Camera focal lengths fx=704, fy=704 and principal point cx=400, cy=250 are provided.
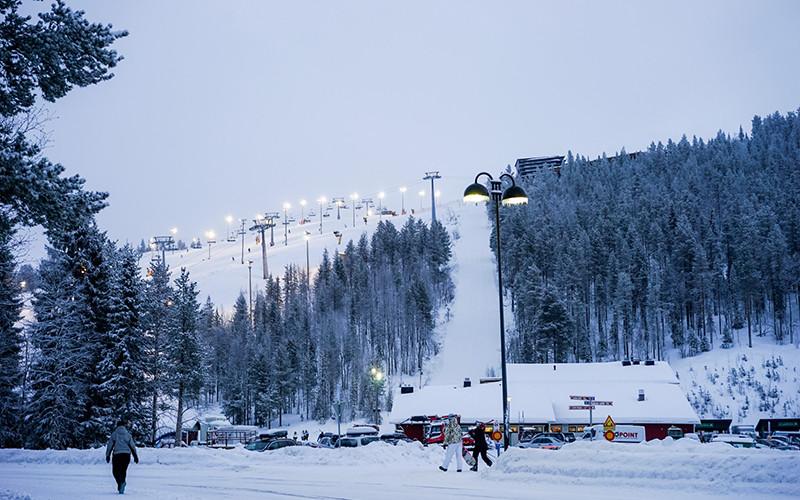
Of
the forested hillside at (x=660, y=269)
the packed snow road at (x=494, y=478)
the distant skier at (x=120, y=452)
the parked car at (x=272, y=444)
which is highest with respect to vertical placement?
the forested hillside at (x=660, y=269)

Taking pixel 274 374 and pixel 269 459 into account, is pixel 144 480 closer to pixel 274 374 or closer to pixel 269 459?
pixel 269 459

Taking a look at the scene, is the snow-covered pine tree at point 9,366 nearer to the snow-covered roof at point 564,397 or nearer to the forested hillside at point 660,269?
the snow-covered roof at point 564,397

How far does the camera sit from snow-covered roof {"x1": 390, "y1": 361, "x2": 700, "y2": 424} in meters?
52.5

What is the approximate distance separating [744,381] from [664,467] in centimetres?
6352

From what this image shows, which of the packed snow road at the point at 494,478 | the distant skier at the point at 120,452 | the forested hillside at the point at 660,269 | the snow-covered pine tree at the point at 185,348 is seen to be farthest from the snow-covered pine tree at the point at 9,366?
the forested hillside at the point at 660,269

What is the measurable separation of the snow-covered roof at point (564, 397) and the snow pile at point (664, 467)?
118 ft

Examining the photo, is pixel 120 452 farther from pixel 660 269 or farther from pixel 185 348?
pixel 660 269

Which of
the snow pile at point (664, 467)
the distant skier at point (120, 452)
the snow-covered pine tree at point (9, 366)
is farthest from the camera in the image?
the snow-covered pine tree at point (9, 366)

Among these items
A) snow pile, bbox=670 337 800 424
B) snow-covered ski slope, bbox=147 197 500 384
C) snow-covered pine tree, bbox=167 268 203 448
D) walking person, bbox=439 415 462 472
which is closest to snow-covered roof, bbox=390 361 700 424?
snow pile, bbox=670 337 800 424

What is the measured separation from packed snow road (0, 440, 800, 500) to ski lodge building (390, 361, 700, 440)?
30.0 meters

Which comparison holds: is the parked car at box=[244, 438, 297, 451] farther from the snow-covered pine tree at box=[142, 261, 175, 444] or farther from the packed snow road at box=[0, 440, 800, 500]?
the packed snow road at box=[0, 440, 800, 500]

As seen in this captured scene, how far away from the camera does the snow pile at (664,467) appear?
13.9 metres

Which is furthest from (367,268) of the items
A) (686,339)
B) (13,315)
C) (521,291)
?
(13,315)

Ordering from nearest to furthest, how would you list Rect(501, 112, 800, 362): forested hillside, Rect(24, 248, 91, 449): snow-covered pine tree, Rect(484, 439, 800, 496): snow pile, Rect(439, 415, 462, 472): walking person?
1. Rect(484, 439, 800, 496): snow pile
2. Rect(439, 415, 462, 472): walking person
3. Rect(24, 248, 91, 449): snow-covered pine tree
4. Rect(501, 112, 800, 362): forested hillside
